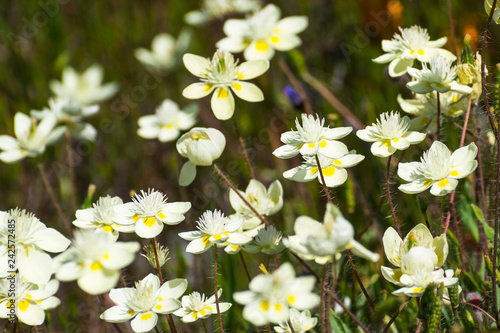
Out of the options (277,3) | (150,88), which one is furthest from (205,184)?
(277,3)

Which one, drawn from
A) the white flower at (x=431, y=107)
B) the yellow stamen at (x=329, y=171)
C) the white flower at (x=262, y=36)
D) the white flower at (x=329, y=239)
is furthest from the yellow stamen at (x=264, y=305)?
the white flower at (x=262, y=36)

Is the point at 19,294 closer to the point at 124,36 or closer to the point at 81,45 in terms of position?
the point at 124,36

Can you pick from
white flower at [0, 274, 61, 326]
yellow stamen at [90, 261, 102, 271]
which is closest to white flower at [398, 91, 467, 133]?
yellow stamen at [90, 261, 102, 271]

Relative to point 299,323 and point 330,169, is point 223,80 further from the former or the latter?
point 299,323

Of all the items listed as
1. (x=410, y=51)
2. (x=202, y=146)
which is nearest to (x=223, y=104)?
(x=202, y=146)

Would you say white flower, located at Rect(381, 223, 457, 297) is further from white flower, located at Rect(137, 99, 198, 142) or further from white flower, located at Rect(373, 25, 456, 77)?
white flower, located at Rect(137, 99, 198, 142)

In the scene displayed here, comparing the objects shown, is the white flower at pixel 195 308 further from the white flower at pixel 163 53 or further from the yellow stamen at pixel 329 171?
the white flower at pixel 163 53

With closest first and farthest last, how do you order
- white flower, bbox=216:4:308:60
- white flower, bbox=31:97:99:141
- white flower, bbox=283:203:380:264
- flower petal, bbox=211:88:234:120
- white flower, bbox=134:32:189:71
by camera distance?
white flower, bbox=283:203:380:264 → flower petal, bbox=211:88:234:120 → white flower, bbox=216:4:308:60 → white flower, bbox=31:97:99:141 → white flower, bbox=134:32:189:71
